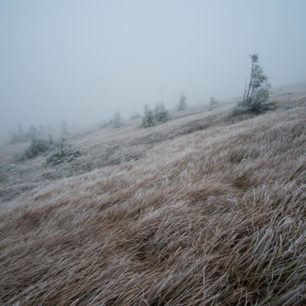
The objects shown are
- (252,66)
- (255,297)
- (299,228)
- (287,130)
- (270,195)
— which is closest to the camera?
(255,297)

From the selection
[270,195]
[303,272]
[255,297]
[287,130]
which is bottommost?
[255,297]

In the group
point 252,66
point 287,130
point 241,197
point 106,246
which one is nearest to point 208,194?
point 241,197

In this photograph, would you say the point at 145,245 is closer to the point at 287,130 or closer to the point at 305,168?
the point at 305,168

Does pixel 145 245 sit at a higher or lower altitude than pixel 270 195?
lower

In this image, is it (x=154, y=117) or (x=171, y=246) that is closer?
(x=171, y=246)

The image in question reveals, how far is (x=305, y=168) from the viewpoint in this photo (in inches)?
86.2

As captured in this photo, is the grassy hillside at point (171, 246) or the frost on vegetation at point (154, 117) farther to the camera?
the frost on vegetation at point (154, 117)

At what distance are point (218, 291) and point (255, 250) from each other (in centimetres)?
39

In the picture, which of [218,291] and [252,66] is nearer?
[218,291]

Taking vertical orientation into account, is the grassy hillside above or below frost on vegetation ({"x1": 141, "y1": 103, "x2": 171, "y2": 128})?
below

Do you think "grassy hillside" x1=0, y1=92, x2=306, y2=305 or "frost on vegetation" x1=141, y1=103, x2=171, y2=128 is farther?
"frost on vegetation" x1=141, y1=103, x2=171, y2=128

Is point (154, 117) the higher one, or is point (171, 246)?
point (154, 117)

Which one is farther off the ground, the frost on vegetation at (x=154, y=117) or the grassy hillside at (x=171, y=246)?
the frost on vegetation at (x=154, y=117)

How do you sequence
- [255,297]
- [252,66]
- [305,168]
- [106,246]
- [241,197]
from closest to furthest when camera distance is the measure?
[255,297] < [106,246] < [241,197] < [305,168] < [252,66]
